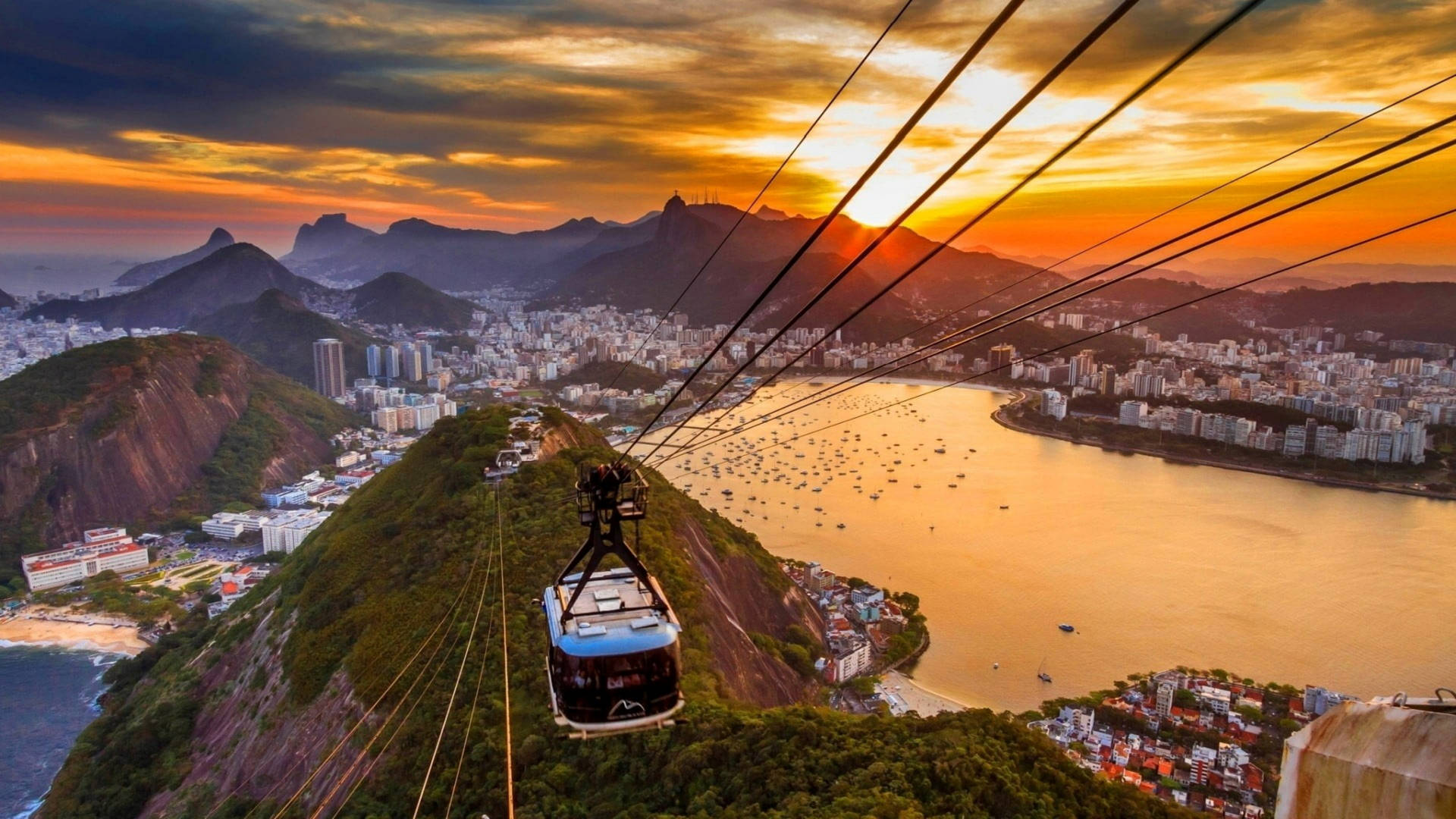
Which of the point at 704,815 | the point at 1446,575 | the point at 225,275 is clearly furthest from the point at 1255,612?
the point at 225,275

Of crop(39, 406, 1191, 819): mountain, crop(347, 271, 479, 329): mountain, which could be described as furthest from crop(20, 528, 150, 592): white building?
crop(347, 271, 479, 329): mountain

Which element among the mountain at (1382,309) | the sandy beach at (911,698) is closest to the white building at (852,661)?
the sandy beach at (911,698)

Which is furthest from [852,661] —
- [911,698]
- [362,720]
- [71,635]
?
[71,635]

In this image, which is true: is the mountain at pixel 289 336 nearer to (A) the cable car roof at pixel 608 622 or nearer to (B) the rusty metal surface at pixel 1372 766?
(A) the cable car roof at pixel 608 622

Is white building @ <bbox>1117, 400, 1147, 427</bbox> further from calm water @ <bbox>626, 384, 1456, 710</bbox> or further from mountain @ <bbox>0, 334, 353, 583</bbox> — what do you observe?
mountain @ <bbox>0, 334, 353, 583</bbox>

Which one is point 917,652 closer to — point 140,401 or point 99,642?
point 99,642

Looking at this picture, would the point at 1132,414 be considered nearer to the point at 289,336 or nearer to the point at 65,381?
the point at 65,381
